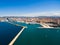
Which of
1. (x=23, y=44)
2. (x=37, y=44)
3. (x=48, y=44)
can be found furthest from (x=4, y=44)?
(x=48, y=44)

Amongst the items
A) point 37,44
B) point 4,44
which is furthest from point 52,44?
point 4,44

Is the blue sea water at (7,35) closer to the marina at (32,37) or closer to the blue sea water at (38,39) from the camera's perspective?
the marina at (32,37)

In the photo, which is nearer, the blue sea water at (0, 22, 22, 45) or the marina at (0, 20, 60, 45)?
the marina at (0, 20, 60, 45)

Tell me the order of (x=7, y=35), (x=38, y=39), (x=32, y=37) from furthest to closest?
(x=7, y=35) → (x=32, y=37) → (x=38, y=39)

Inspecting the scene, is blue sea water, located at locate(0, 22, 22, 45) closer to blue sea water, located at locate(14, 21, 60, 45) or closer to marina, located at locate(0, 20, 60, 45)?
marina, located at locate(0, 20, 60, 45)

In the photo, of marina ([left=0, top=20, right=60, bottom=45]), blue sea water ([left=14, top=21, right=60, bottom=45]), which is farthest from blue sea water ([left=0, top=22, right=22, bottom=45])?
blue sea water ([left=14, top=21, right=60, bottom=45])

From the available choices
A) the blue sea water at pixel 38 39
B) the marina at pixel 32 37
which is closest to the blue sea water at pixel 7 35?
the marina at pixel 32 37

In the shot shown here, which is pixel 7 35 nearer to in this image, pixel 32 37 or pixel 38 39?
pixel 32 37

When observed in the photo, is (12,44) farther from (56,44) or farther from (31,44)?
(56,44)

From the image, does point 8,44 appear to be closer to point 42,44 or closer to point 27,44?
point 27,44

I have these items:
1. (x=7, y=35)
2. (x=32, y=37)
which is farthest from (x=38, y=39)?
(x=7, y=35)
